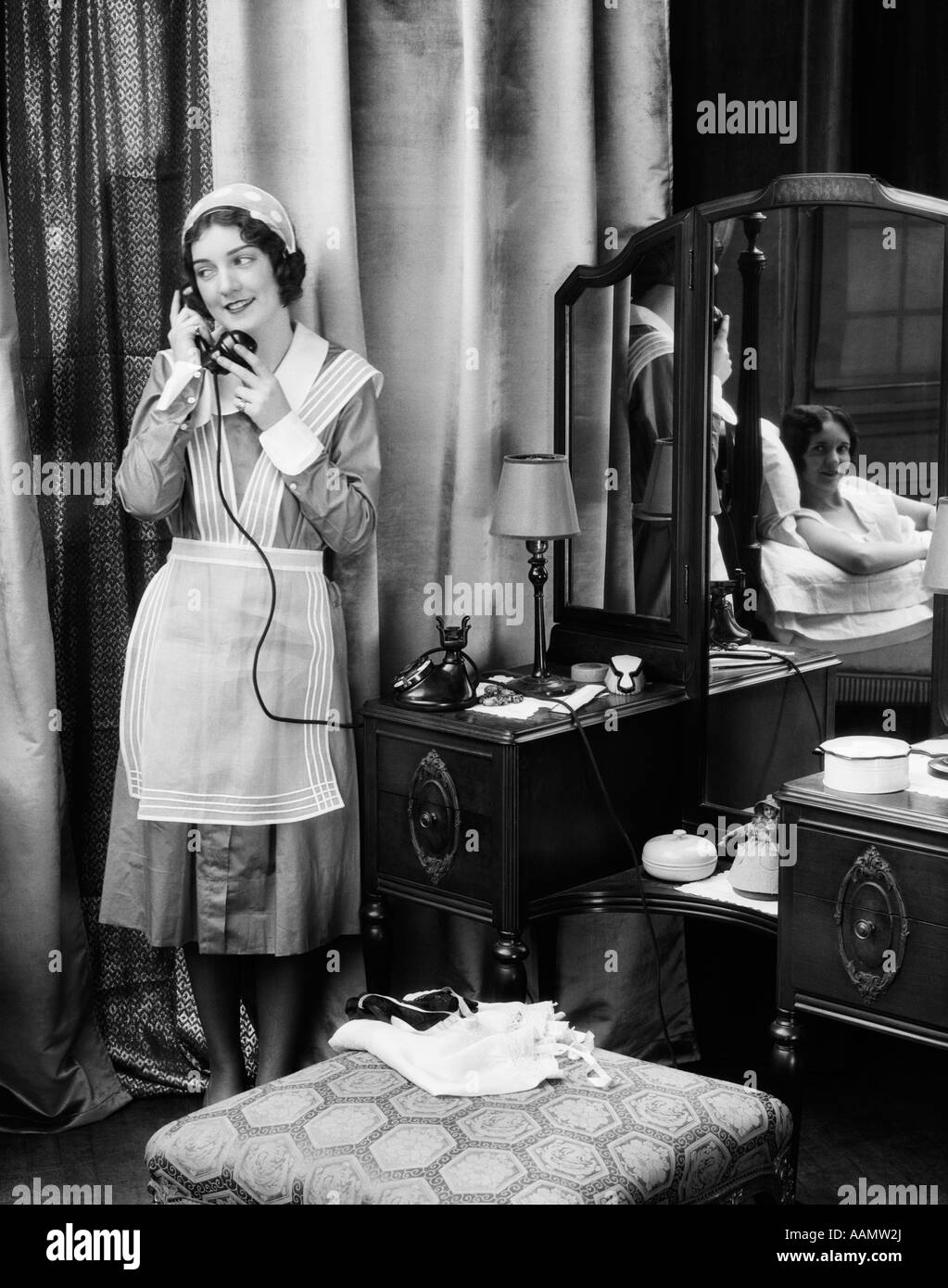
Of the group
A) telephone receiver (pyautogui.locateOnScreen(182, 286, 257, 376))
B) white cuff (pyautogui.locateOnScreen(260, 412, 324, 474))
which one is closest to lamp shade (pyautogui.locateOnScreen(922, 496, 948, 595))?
white cuff (pyautogui.locateOnScreen(260, 412, 324, 474))

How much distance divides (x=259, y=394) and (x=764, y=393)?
0.88 m

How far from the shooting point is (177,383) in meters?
2.66

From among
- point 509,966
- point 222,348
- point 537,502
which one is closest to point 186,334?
point 222,348

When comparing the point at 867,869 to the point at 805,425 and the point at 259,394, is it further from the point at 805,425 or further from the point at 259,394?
the point at 259,394

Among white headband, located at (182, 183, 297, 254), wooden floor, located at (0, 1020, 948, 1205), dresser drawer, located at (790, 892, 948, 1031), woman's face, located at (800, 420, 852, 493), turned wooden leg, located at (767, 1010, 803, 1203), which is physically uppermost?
white headband, located at (182, 183, 297, 254)

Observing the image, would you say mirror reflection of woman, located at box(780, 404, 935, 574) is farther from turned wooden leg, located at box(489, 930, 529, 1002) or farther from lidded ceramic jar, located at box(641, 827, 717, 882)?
turned wooden leg, located at box(489, 930, 529, 1002)

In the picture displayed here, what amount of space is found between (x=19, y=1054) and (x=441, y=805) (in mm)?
975

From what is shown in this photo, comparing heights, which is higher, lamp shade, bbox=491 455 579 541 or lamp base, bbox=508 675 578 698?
lamp shade, bbox=491 455 579 541

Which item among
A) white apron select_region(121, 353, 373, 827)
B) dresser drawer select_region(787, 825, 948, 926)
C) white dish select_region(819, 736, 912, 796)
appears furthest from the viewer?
white apron select_region(121, 353, 373, 827)

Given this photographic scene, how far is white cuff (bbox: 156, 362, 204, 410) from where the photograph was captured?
8.70ft

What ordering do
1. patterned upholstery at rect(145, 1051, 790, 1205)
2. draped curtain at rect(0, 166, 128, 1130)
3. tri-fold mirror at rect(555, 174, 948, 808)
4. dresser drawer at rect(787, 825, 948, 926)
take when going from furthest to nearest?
draped curtain at rect(0, 166, 128, 1130)
tri-fold mirror at rect(555, 174, 948, 808)
dresser drawer at rect(787, 825, 948, 926)
patterned upholstery at rect(145, 1051, 790, 1205)

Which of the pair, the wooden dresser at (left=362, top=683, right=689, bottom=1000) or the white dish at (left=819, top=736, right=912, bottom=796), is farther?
the wooden dresser at (left=362, top=683, right=689, bottom=1000)
